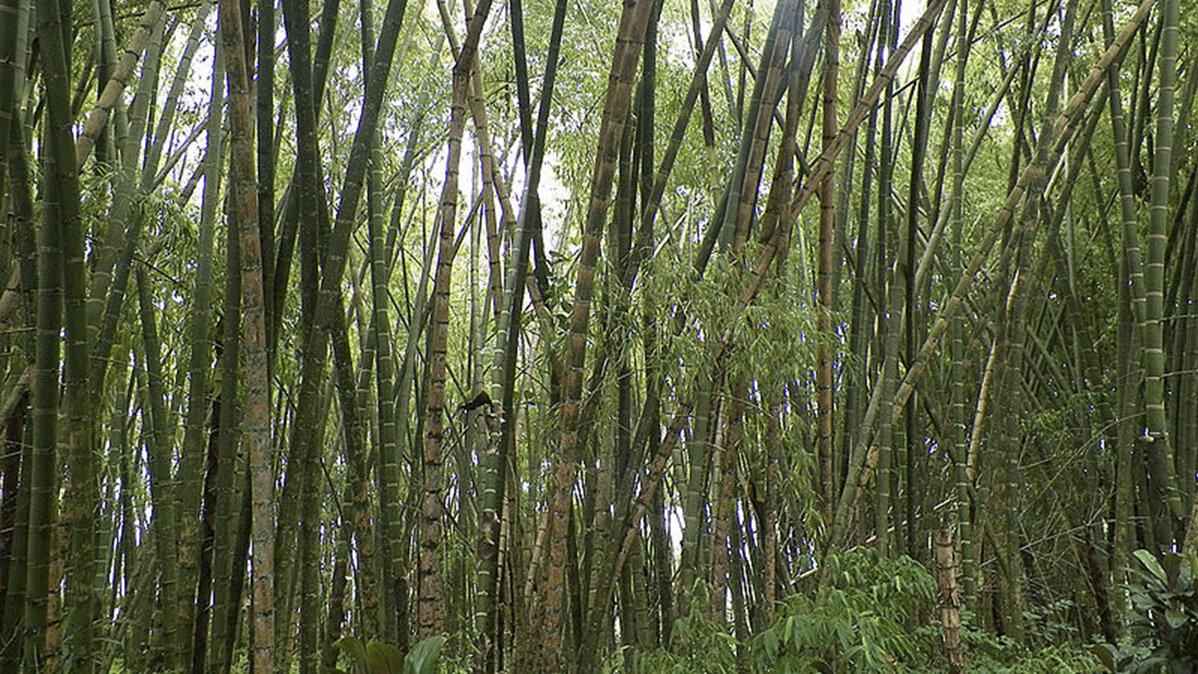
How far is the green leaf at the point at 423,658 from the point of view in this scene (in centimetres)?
214

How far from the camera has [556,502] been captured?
242 cm

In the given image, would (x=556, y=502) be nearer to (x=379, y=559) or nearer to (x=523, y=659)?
(x=523, y=659)

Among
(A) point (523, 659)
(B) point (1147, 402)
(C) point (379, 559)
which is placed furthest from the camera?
(C) point (379, 559)

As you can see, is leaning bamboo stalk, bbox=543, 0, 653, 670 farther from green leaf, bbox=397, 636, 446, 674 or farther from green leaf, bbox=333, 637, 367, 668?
green leaf, bbox=333, 637, 367, 668

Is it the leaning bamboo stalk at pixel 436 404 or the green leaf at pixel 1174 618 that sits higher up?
the leaning bamboo stalk at pixel 436 404

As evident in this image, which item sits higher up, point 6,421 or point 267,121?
point 267,121

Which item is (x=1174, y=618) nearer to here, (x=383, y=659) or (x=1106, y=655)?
(x=1106, y=655)

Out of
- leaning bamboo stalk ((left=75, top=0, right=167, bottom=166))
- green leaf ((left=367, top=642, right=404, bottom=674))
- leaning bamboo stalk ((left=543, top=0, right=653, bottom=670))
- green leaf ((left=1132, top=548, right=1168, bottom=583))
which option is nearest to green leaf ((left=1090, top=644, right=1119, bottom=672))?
green leaf ((left=1132, top=548, right=1168, bottom=583))

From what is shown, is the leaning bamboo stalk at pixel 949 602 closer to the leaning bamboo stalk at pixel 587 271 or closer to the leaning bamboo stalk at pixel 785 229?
the leaning bamboo stalk at pixel 785 229

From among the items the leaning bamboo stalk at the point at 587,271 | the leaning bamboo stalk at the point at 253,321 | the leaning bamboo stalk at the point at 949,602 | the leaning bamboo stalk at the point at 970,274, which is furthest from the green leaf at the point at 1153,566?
the leaning bamboo stalk at the point at 253,321

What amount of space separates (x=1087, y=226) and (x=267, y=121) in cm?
420

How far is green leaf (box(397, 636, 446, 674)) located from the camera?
7.02ft

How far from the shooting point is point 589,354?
11.0 feet

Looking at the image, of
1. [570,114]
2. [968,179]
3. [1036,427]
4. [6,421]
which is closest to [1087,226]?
[968,179]
